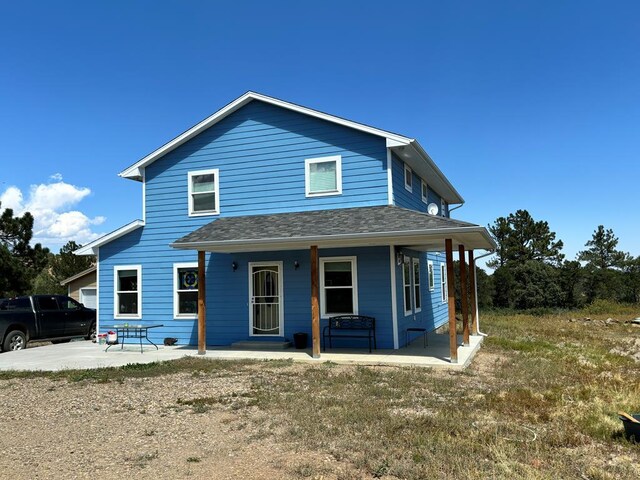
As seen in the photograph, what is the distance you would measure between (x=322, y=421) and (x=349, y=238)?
496 cm

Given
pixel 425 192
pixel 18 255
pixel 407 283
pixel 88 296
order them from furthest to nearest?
pixel 88 296 → pixel 18 255 → pixel 425 192 → pixel 407 283

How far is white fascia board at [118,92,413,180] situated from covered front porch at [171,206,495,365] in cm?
201

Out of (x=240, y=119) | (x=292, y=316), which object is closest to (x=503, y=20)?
(x=240, y=119)

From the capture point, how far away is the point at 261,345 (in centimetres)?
1296

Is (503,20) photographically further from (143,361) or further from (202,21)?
(143,361)

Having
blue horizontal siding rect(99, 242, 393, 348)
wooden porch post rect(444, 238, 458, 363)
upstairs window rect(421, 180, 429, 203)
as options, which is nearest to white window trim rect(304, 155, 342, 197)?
blue horizontal siding rect(99, 242, 393, 348)

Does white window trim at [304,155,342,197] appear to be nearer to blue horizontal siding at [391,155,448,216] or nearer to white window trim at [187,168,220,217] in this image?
blue horizontal siding at [391,155,448,216]

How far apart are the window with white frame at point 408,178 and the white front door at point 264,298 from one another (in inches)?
178

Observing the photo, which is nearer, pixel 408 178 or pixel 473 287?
pixel 408 178

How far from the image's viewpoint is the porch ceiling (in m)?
10.2

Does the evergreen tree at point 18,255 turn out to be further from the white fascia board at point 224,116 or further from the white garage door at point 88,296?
the white fascia board at point 224,116

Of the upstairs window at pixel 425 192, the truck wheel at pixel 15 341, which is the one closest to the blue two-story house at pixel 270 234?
the upstairs window at pixel 425 192

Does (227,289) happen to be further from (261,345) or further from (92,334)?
(92,334)

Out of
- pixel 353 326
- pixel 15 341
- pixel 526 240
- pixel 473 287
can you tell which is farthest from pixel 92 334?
pixel 526 240
